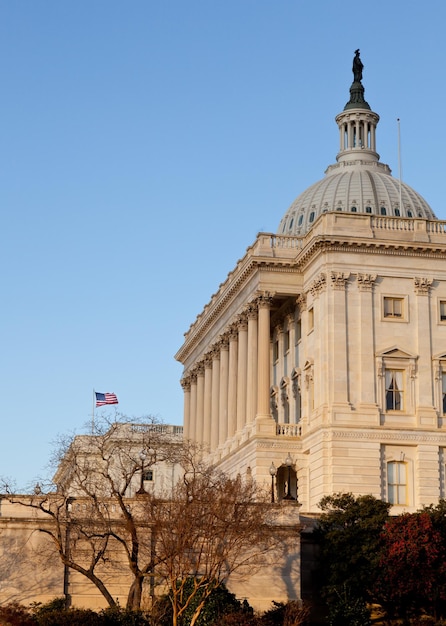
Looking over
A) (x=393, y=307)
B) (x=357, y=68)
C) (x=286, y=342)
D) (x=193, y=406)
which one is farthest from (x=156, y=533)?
(x=357, y=68)

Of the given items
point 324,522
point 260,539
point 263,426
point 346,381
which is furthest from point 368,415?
point 260,539

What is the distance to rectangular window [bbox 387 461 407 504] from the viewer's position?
74569mm

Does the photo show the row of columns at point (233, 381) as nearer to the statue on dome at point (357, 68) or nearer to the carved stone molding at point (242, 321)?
the carved stone molding at point (242, 321)

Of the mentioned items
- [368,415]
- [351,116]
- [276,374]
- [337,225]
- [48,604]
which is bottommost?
[48,604]

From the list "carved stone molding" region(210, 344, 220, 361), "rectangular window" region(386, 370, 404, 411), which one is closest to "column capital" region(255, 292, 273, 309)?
"rectangular window" region(386, 370, 404, 411)

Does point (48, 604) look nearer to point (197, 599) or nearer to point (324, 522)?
point (197, 599)

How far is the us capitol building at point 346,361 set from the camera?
2958 inches

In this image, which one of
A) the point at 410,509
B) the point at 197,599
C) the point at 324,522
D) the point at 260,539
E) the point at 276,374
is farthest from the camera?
the point at 276,374

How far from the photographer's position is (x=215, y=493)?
5394cm

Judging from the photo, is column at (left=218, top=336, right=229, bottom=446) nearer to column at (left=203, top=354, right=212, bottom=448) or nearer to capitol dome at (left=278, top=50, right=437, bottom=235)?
column at (left=203, top=354, right=212, bottom=448)

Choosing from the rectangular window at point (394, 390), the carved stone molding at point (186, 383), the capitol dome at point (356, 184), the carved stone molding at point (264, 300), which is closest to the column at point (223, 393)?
the carved stone molding at point (264, 300)

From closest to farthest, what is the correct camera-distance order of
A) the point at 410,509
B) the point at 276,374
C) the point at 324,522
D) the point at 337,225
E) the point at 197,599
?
the point at 197,599
the point at 324,522
the point at 410,509
the point at 337,225
the point at 276,374

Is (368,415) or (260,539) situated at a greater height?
(368,415)

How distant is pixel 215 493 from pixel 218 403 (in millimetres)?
44380
